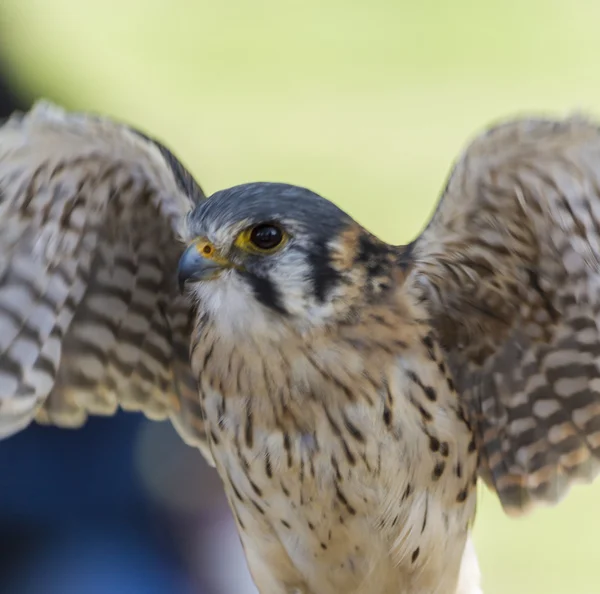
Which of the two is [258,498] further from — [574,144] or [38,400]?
[574,144]

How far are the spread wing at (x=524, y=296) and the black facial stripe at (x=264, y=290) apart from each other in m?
0.24

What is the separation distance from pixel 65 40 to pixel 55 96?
41.1 inches

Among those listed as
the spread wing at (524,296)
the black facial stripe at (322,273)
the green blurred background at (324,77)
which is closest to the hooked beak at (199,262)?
the black facial stripe at (322,273)

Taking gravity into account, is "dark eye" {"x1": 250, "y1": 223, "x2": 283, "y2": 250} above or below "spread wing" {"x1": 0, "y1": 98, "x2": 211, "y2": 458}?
above

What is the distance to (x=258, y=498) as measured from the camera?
1437 mm

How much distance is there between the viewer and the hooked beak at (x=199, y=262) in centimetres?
130

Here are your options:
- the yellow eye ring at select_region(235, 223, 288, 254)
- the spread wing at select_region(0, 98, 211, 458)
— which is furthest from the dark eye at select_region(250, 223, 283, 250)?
the spread wing at select_region(0, 98, 211, 458)

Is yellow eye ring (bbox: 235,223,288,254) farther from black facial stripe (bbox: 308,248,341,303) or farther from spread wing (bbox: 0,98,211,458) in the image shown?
spread wing (bbox: 0,98,211,458)

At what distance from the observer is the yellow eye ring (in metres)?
1.30

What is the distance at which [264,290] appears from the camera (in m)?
1.32

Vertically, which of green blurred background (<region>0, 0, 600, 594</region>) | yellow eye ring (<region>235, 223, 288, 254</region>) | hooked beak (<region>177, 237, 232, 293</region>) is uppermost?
yellow eye ring (<region>235, 223, 288, 254</region>)

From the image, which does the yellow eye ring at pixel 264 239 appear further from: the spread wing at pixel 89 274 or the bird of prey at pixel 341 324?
the spread wing at pixel 89 274

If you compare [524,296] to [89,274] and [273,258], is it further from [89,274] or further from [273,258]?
[89,274]

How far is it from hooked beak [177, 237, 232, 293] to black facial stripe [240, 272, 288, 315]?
4 cm
